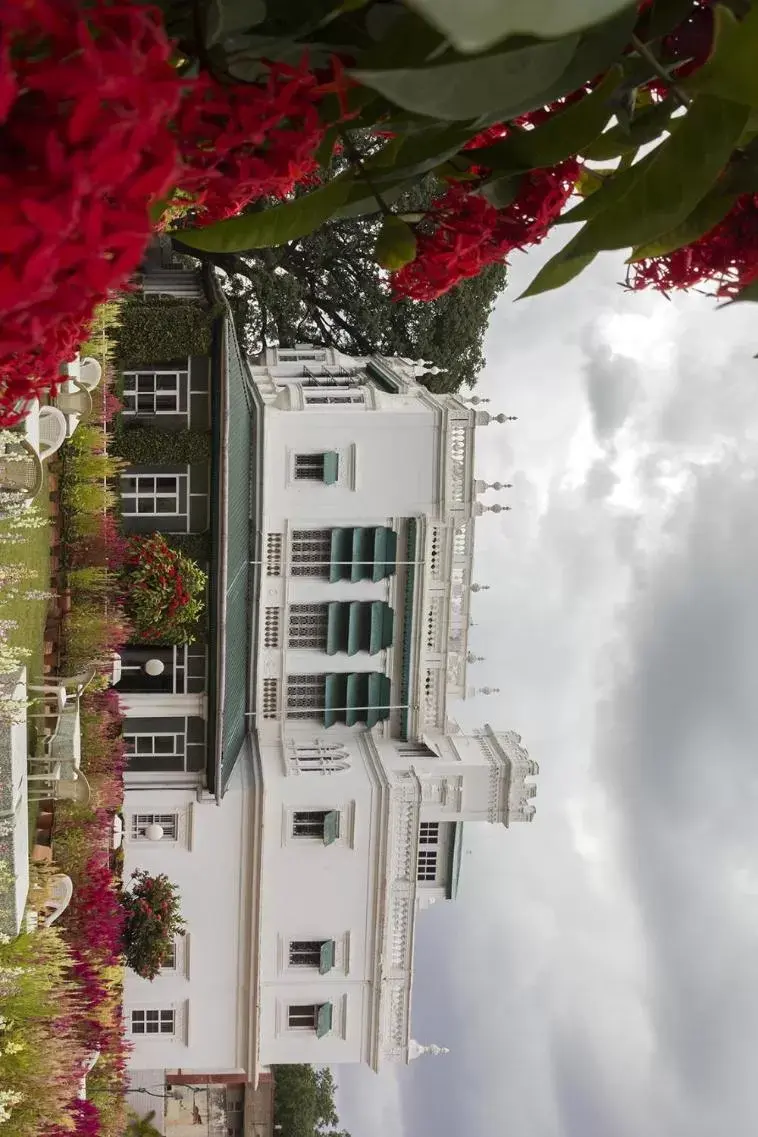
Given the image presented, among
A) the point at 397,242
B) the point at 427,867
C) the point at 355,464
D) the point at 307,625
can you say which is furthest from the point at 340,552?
the point at 397,242

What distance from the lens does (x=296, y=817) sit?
19984 mm

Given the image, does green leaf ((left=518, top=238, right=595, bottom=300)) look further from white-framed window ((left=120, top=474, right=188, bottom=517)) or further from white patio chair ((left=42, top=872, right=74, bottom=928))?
white-framed window ((left=120, top=474, right=188, bottom=517))

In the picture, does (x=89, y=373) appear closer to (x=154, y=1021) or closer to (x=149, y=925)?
(x=149, y=925)

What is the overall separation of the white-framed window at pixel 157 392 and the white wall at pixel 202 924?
29.4 feet

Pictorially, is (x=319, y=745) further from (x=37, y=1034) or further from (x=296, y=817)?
(x=37, y=1034)

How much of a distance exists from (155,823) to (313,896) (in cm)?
385

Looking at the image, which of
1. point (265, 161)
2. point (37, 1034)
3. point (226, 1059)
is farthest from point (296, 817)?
point (265, 161)

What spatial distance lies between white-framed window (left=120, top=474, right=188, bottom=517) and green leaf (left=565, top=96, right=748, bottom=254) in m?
19.7

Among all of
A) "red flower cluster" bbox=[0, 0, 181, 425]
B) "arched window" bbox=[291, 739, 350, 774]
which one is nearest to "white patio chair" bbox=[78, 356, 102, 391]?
"arched window" bbox=[291, 739, 350, 774]

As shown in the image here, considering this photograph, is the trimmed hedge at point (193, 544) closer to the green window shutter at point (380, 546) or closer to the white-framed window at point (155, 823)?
the green window shutter at point (380, 546)

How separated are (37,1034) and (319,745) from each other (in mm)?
10972

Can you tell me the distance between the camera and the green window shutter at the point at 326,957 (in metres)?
19.7

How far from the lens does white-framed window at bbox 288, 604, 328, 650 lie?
70.3 ft

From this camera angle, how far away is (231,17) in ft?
5.28
